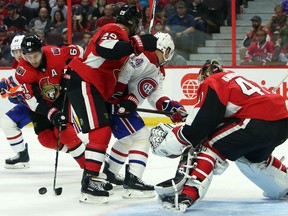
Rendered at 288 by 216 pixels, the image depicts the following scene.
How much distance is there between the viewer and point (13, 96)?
565cm

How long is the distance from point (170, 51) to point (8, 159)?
178 centimetres

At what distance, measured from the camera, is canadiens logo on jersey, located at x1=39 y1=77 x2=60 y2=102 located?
17.0 feet

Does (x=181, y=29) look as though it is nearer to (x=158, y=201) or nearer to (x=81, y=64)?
(x=81, y=64)

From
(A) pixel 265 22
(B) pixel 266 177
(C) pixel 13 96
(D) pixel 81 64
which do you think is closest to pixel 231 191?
(B) pixel 266 177

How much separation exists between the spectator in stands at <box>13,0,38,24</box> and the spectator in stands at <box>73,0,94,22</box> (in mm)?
544

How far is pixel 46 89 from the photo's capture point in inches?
205

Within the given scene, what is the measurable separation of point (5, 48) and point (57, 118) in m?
4.36

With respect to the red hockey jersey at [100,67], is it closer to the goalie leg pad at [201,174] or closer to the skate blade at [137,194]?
the skate blade at [137,194]

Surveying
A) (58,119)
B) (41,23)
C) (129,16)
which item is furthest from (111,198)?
(41,23)

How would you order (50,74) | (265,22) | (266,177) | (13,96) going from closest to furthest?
(266,177) < (50,74) < (13,96) < (265,22)

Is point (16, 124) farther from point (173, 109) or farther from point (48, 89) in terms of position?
point (173, 109)

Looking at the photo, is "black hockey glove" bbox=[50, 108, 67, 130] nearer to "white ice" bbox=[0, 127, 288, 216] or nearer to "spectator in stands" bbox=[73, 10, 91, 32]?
"white ice" bbox=[0, 127, 288, 216]

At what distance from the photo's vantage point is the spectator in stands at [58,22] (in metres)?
8.99

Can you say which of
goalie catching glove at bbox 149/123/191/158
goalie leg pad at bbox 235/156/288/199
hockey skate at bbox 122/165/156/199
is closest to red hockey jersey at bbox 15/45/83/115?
hockey skate at bbox 122/165/156/199
